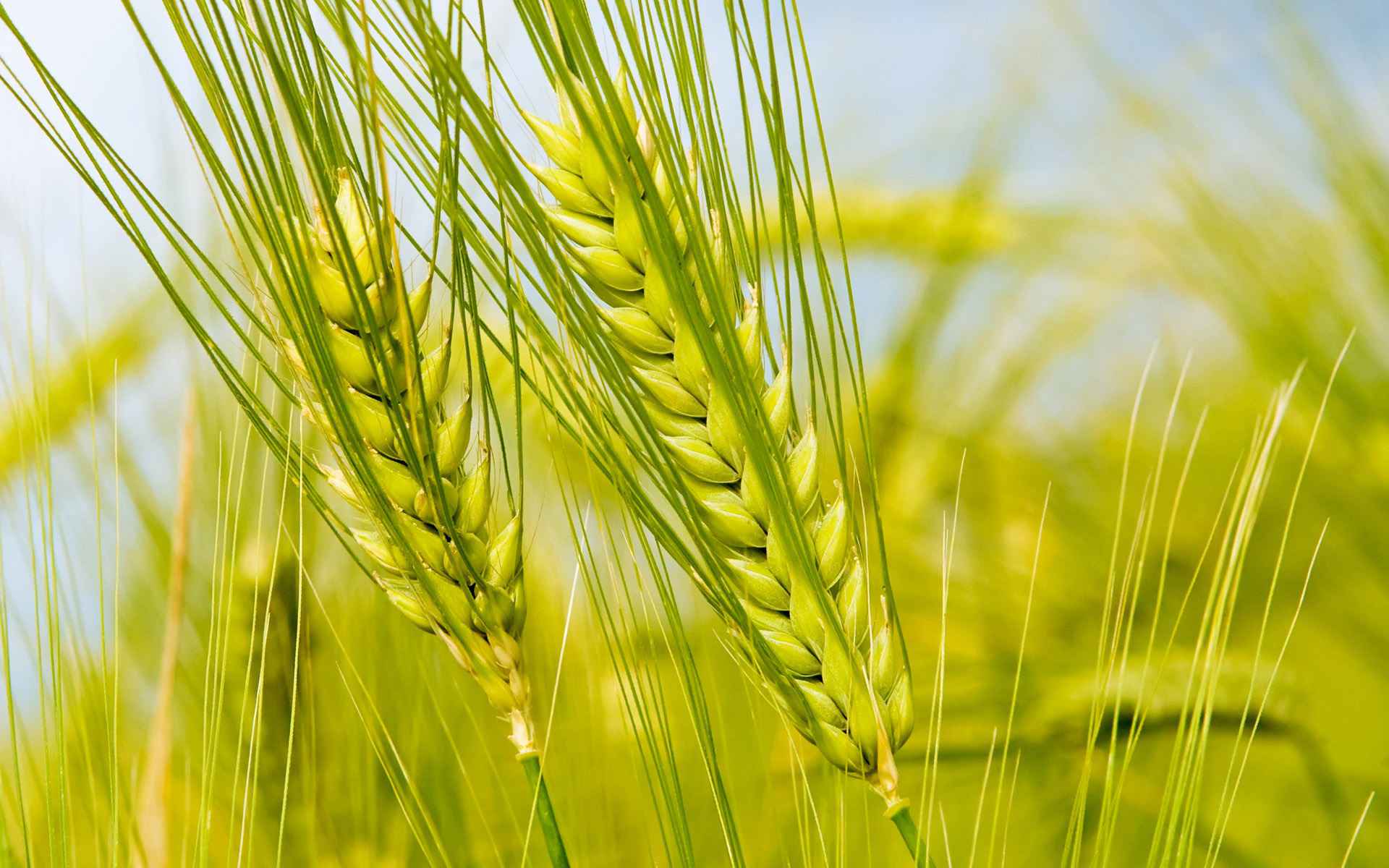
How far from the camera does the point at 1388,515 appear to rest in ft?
2.64

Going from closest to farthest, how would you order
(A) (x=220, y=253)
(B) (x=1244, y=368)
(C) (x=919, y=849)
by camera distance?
1. (C) (x=919, y=849)
2. (A) (x=220, y=253)
3. (B) (x=1244, y=368)

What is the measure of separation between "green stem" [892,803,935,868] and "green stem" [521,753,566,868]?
11 centimetres

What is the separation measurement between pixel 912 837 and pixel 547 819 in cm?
12

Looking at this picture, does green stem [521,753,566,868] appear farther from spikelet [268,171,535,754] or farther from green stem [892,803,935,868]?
green stem [892,803,935,868]

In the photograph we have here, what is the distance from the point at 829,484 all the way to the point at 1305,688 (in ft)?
1.53

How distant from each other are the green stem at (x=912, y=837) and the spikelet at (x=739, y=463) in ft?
0.05

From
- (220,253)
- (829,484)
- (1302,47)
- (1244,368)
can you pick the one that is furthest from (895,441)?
(220,253)

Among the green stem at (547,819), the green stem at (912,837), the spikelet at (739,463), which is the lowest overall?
the green stem at (912,837)

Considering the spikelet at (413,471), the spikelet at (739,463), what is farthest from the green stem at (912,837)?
the spikelet at (413,471)

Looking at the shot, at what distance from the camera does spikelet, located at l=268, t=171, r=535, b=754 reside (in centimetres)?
36

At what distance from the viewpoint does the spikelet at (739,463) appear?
1.22ft

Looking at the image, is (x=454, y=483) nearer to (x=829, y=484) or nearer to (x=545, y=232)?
(x=545, y=232)

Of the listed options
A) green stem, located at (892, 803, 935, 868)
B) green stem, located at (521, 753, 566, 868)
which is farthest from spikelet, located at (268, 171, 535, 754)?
green stem, located at (892, 803, 935, 868)

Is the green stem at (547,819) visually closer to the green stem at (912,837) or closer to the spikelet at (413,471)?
the spikelet at (413,471)
